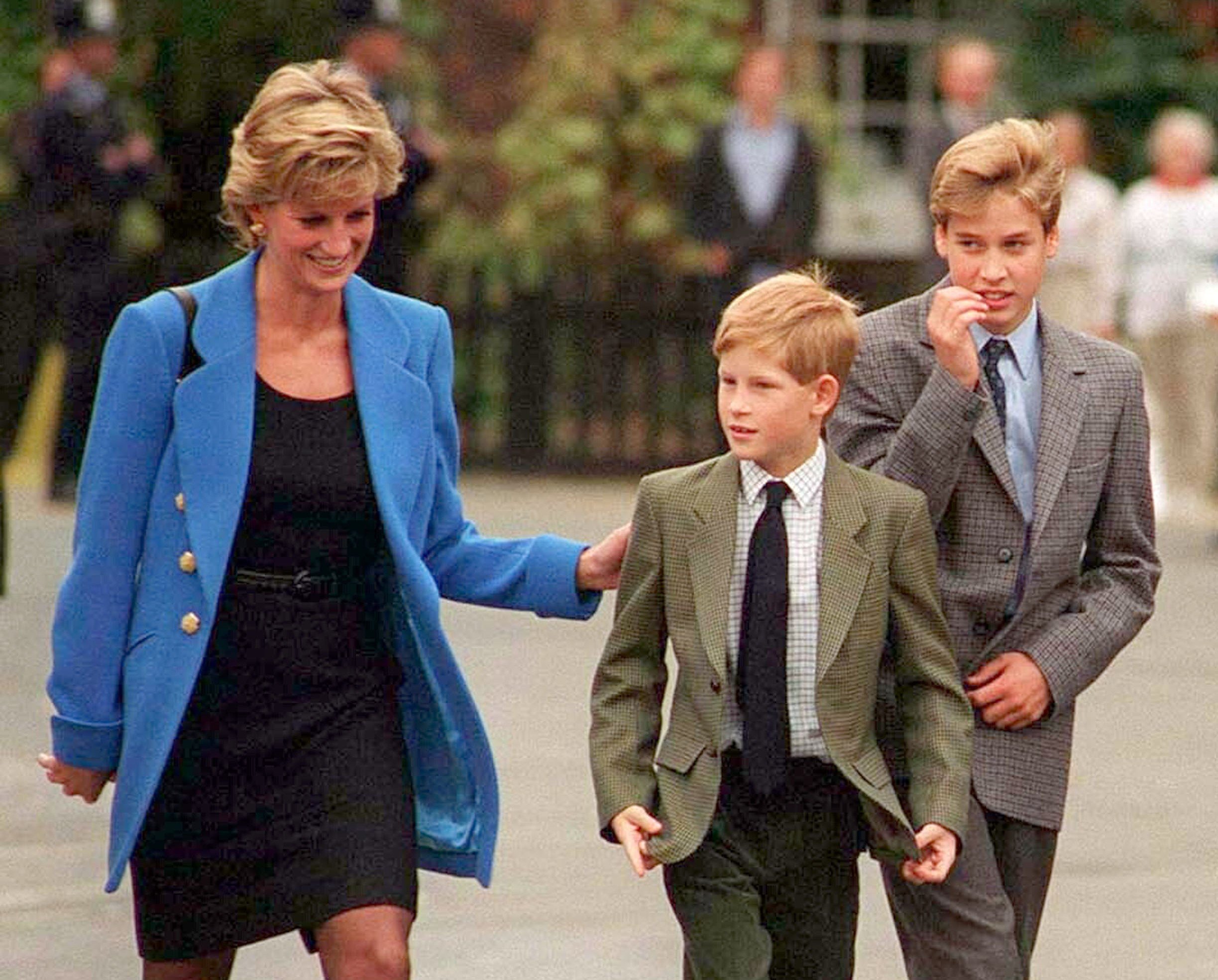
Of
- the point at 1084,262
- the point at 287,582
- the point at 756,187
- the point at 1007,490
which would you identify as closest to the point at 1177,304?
the point at 1084,262

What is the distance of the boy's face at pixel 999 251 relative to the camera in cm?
433

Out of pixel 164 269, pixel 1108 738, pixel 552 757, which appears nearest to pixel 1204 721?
pixel 1108 738


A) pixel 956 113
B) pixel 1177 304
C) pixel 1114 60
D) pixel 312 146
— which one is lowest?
pixel 1177 304

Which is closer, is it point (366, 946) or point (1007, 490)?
point (366, 946)

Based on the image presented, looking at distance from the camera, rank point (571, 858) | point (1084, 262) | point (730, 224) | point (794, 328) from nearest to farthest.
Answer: point (794, 328) < point (571, 858) < point (730, 224) < point (1084, 262)

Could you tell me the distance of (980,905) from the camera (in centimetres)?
439

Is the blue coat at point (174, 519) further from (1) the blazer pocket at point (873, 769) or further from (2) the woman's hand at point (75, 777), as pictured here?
(1) the blazer pocket at point (873, 769)

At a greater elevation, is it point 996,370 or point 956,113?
point 996,370

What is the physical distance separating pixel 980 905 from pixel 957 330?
0.86 metres

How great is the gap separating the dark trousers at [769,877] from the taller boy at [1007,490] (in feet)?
0.56

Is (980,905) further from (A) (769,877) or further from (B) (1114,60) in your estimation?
(B) (1114,60)

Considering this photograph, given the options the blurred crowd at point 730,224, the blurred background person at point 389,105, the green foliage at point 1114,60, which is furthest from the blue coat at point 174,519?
the green foliage at point 1114,60

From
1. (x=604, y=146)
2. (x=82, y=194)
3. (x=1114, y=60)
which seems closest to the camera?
(x=82, y=194)

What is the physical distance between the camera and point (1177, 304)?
14180 millimetres
